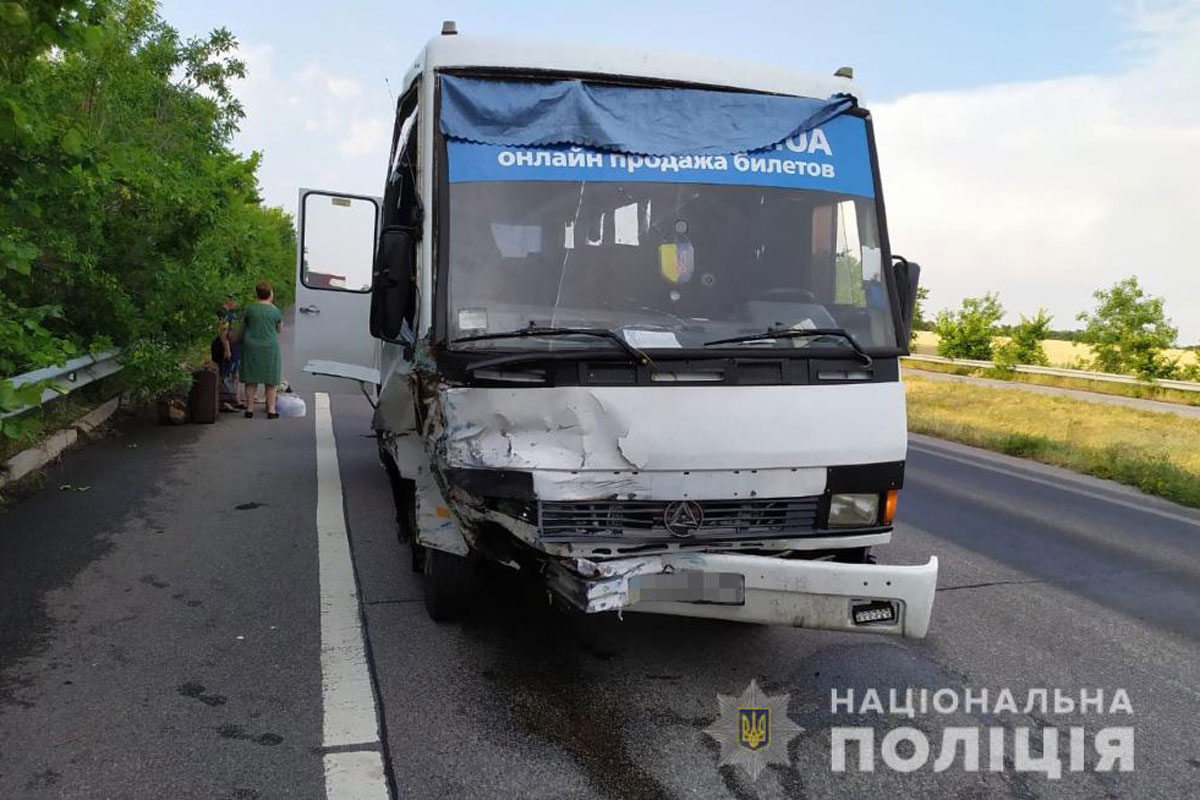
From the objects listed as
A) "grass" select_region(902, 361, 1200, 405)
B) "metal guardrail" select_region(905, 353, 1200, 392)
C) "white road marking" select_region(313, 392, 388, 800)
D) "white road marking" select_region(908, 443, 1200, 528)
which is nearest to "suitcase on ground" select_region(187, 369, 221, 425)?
"white road marking" select_region(313, 392, 388, 800)

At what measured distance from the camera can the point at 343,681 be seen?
4078 mm

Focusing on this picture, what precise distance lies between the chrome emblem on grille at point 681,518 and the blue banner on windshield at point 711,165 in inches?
57.4

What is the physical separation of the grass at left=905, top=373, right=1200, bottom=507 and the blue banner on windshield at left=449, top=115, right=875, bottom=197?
7.47m

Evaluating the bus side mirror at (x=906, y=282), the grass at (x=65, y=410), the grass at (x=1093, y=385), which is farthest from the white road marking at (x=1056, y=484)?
the grass at (x=1093, y=385)

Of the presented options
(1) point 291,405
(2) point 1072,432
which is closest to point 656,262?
(1) point 291,405

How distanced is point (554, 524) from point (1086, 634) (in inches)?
125

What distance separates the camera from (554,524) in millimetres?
3760

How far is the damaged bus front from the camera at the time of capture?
3773mm

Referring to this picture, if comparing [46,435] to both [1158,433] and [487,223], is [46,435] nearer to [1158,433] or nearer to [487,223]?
[487,223]

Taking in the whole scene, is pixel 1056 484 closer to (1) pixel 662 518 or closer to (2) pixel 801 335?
(2) pixel 801 335

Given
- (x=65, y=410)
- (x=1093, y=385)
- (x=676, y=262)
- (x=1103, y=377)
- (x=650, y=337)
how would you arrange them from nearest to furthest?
(x=650, y=337)
(x=676, y=262)
(x=65, y=410)
(x=1103, y=377)
(x=1093, y=385)

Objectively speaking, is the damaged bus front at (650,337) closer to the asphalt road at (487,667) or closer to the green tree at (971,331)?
the asphalt road at (487,667)

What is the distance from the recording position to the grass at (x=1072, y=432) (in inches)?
448

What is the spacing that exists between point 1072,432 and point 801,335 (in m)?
18.1
